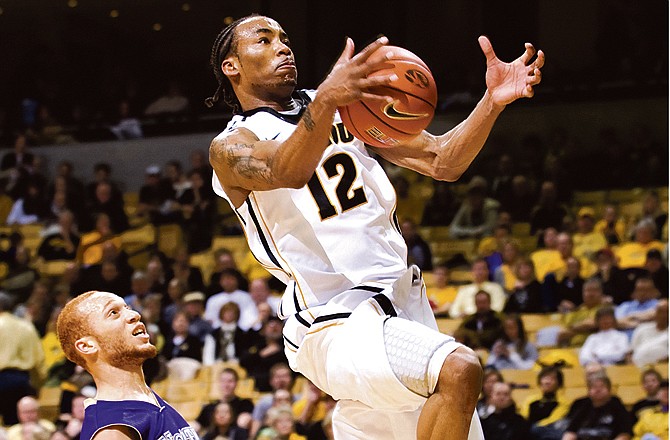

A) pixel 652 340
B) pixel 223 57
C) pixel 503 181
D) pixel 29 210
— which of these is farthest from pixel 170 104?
pixel 223 57

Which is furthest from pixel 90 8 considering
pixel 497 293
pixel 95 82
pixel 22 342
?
pixel 497 293

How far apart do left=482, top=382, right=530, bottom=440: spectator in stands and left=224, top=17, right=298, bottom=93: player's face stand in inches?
183

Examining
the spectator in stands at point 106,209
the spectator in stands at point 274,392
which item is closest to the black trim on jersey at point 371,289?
the spectator in stands at point 274,392

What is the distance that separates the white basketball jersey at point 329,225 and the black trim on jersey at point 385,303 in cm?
8

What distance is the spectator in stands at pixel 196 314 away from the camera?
10.2 meters

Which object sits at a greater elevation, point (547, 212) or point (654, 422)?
point (547, 212)

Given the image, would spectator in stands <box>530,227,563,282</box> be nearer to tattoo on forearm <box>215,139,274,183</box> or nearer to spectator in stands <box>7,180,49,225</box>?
spectator in stands <box>7,180,49,225</box>

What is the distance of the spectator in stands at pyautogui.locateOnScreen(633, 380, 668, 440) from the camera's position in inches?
310

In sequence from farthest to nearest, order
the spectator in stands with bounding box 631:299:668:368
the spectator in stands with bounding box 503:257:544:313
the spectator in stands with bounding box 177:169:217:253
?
the spectator in stands with bounding box 177:169:217:253, the spectator in stands with bounding box 503:257:544:313, the spectator in stands with bounding box 631:299:668:368

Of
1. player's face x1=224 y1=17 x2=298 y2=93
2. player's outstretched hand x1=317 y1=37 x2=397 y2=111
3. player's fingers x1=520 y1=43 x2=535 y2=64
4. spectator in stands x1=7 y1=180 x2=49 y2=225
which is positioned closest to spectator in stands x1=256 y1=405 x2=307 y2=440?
player's face x1=224 y1=17 x2=298 y2=93

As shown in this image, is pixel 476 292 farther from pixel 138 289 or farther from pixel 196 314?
pixel 138 289

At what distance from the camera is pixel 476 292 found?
979 centimetres

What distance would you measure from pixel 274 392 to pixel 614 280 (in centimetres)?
296

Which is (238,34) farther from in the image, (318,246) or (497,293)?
(497,293)
